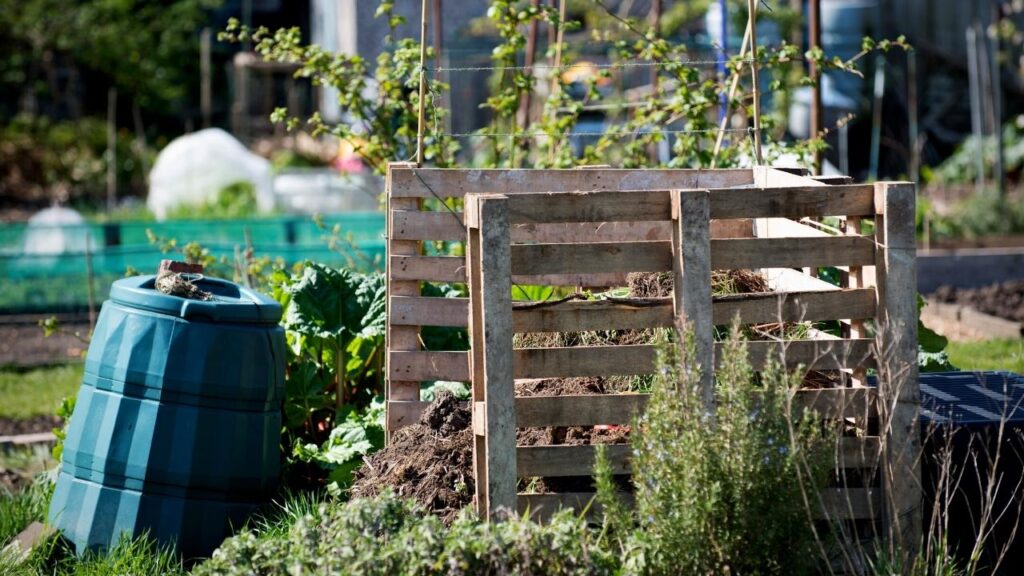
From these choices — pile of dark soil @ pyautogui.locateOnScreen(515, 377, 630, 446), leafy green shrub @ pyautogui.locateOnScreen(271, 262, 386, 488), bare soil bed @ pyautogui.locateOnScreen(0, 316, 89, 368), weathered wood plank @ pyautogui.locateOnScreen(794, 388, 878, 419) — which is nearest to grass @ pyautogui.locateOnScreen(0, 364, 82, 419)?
bare soil bed @ pyautogui.locateOnScreen(0, 316, 89, 368)

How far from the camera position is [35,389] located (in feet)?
25.5

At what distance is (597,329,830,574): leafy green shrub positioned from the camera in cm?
306

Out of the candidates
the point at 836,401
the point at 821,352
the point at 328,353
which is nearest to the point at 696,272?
the point at 821,352

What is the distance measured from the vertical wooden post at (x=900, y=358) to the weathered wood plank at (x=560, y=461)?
2.47 feet

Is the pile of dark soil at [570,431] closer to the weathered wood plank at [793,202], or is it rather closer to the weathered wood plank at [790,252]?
the weathered wood plank at [790,252]

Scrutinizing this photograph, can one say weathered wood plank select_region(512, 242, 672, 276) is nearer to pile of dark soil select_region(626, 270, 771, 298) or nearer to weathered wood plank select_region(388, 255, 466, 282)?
pile of dark soil select_region(626, 270, 771, 298)

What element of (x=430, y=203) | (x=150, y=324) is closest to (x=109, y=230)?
(x=430, y=203)

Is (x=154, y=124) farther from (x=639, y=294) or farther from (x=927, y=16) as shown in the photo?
(x=639, y=294)

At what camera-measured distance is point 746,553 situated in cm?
312

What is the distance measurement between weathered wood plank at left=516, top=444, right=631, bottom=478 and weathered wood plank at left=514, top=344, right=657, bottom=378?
22cm

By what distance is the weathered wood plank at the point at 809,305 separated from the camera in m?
3.52

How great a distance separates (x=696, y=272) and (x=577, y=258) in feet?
1.09

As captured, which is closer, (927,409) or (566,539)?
(566,539)

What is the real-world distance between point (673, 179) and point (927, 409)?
1295 millimetres
